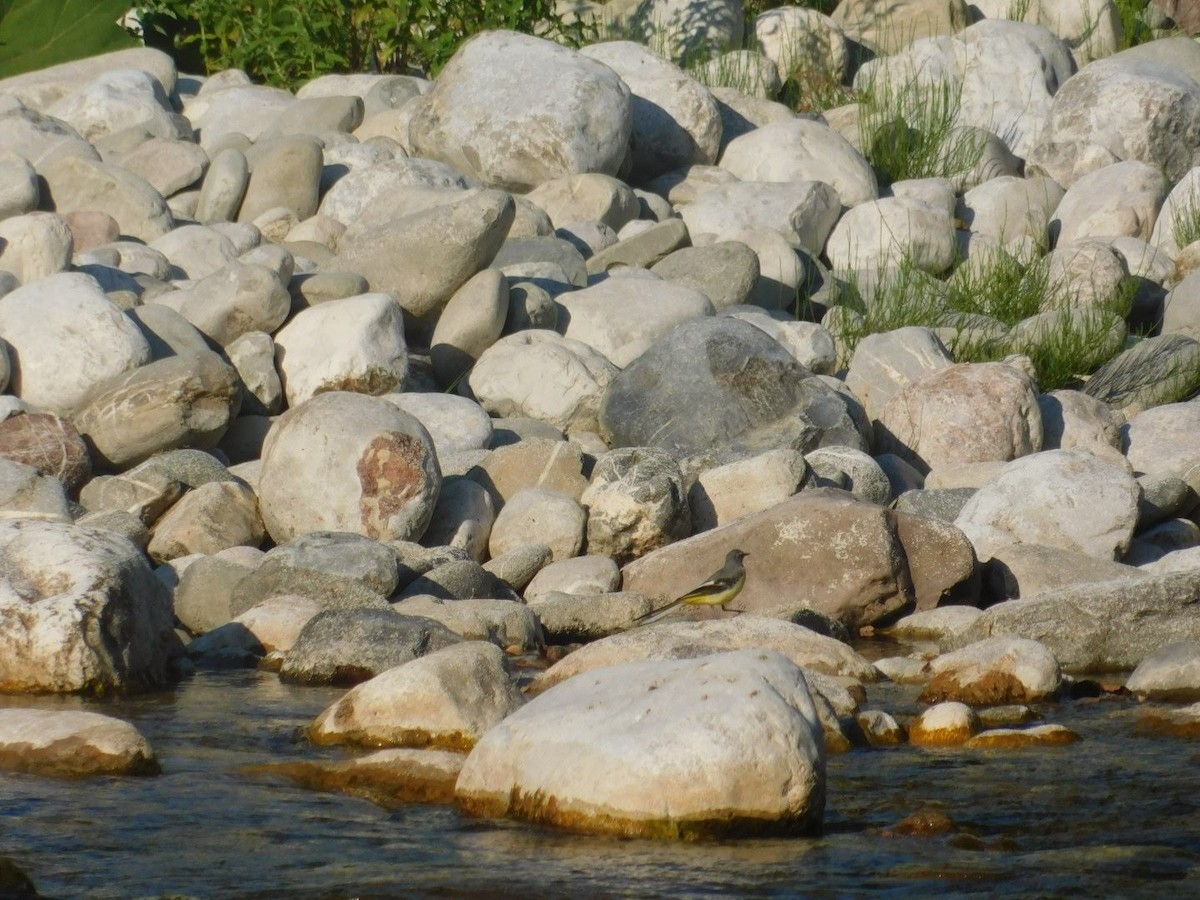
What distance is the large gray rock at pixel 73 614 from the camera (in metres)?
7.25

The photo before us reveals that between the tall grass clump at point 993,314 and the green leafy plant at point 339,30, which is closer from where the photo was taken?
the tall grass clump at point 993,314

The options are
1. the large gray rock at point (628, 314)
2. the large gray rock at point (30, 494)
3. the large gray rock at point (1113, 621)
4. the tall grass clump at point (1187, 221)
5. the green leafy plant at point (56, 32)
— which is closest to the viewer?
the large gray rock at point (1113, 621)

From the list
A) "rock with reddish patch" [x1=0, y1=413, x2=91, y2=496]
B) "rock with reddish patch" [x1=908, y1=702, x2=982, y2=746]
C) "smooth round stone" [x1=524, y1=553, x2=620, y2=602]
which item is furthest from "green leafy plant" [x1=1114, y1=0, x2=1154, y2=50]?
"rock with reddish patch" [x1=908, y1=702, x2=982, y2=746]

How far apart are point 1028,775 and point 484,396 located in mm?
6127

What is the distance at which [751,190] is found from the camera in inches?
559

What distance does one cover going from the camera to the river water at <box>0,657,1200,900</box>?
15.1 feet

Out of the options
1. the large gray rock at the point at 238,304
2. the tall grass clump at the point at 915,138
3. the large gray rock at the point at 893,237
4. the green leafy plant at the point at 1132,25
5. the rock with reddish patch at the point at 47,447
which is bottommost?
the rock with reddish patch at the point at 47,447

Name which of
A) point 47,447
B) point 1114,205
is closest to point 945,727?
point 47,447

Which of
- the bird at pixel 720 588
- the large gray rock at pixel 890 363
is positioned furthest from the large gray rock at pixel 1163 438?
the bird at pixel 720 588

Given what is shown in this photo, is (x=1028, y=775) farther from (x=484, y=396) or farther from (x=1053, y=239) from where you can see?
(x=1053, y=239)

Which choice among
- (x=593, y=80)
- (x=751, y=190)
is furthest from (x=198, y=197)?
(x=751, y=190)

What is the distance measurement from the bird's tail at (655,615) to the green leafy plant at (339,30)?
878 cm

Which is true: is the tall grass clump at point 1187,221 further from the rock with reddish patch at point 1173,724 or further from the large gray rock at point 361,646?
the large gray rock at point 361,646

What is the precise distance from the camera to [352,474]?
31.3 ft
